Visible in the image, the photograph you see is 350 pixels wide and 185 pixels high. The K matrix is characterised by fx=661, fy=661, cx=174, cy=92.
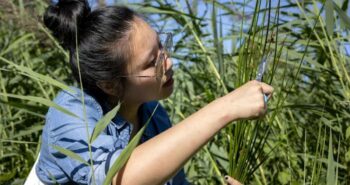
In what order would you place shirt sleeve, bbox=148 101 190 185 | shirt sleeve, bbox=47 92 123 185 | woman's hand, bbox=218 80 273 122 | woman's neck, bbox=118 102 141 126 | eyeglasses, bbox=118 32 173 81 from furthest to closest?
shirt sleeve, bbox=148 101 190 185 → woman's neck, bbox=118 102 141 126 → eyeglasses, bbox=118 32 173 81 → shirt sleeve, bbox=47 92 123 185 → woman's hand, bbox=218 80 273 122

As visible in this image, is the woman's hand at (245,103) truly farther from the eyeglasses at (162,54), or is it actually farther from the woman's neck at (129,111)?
the woman's neck at (129,111)

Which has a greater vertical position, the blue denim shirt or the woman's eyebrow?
the woman's eyebrow

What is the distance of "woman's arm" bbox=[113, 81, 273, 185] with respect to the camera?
3.72ft

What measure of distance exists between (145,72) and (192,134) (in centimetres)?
32

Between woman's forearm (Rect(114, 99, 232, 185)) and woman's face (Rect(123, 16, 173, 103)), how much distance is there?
0.26 meters

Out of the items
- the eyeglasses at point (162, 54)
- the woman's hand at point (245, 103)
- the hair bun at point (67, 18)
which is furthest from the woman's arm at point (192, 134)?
the hair bun at point (67, 18)

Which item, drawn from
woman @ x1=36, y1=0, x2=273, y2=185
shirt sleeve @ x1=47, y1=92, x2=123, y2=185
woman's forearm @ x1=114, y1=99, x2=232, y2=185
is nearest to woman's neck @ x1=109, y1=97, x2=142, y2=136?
woman @ x1=36, y1=0, x2=273, y2=185

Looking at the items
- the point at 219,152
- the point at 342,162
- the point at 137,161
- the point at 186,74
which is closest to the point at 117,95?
the point at 137,161

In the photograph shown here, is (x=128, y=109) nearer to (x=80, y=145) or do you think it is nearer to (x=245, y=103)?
(x=80, y=145)

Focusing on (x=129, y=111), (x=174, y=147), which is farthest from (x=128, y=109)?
(x=174, y=147)

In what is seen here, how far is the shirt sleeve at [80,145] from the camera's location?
124 cm

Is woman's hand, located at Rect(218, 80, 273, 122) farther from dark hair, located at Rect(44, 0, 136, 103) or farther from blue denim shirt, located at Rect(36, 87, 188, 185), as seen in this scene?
dark hair, located at Rect(44, 0, 136, 103)

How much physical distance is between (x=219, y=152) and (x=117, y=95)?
1.80 ft

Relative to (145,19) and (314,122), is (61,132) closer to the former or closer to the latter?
(145,19)
